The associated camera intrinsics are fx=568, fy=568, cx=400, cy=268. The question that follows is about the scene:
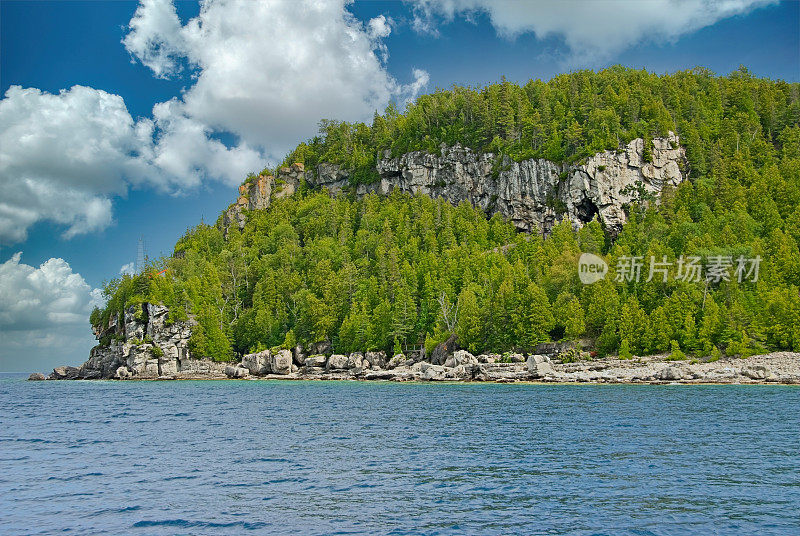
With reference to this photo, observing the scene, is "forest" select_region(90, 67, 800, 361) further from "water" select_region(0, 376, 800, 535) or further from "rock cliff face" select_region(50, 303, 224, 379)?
"water" select_region(0, 376, 800, 535)

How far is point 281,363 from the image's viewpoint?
329 ft

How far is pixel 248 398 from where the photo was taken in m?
57.0

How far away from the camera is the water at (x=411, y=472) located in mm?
15531

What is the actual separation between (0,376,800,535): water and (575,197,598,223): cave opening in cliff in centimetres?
10025

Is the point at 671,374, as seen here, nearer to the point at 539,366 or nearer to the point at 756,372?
the point at 756,372

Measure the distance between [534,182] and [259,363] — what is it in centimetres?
8274

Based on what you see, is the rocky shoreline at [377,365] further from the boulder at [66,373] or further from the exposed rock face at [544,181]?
the exposed rock face at [544,181]

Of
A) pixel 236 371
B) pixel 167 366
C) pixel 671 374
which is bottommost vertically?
pixel 671 374

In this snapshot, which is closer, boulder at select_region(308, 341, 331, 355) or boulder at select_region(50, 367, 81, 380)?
boulder at select_region(308, 341, 331, 355)

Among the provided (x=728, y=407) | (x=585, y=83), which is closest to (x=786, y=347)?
(x=728, y=407)

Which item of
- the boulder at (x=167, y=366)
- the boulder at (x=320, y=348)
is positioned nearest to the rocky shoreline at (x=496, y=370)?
the boulder at (x=167, y=366)

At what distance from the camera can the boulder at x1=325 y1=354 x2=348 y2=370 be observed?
96.9m

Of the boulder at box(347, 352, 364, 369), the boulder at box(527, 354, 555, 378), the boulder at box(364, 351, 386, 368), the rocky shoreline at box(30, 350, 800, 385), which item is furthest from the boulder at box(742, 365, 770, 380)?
the boulder at box(347, 352, 364, 369)

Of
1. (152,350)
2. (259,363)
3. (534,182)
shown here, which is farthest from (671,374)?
(152,350)
